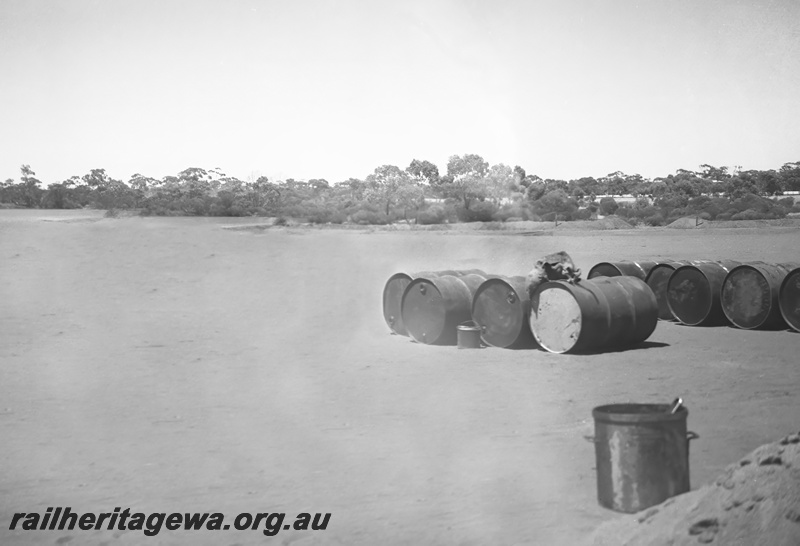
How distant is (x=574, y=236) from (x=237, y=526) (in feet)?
124

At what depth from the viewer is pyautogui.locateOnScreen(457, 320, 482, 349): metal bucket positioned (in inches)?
495

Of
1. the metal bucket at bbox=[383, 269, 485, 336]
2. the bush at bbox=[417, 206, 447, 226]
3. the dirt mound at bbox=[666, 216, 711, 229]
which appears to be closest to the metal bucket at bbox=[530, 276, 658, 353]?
the metal bucket at bbox=[383, 269, 485, 336]

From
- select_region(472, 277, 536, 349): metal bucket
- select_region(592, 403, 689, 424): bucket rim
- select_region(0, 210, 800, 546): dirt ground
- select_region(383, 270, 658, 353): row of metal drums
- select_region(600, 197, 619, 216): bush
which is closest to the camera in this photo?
select_region(592, 403, 689, 424): bucket rim

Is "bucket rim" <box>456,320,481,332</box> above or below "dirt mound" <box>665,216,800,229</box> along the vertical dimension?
below

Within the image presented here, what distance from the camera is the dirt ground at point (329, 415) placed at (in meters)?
5.79

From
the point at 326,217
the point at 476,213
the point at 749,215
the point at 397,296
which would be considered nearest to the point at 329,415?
the point at 397,296

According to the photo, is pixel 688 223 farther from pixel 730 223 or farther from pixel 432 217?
pixel 432 217

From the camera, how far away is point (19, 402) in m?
9.34

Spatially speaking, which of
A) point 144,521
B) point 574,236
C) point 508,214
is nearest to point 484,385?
point 144,521

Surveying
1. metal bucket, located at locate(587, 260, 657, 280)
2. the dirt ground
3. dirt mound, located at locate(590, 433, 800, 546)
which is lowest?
the dirt ground

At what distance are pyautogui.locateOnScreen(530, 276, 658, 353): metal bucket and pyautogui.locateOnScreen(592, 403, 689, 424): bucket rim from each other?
5525 mm

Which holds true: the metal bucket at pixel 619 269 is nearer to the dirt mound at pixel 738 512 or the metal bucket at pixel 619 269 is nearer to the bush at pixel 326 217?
the dirt mound at pixel 738 512

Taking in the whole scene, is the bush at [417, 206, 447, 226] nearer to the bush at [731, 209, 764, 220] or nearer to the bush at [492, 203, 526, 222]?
the bush at [492, 203, 526, 222]

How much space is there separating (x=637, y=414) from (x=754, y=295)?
9.85m
